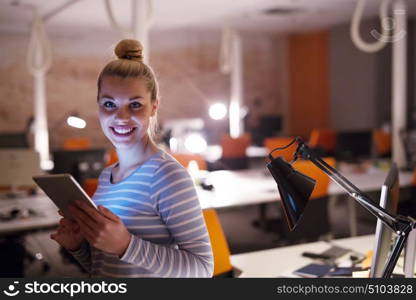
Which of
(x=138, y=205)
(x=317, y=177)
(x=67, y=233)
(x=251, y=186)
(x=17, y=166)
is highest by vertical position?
(x=138, y=205)

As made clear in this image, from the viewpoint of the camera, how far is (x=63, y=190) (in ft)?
4.05

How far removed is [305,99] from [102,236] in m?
11.1

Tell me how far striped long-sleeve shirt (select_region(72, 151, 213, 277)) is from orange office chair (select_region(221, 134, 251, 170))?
5.49 m

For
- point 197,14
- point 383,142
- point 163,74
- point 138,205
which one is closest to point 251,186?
point 138,205

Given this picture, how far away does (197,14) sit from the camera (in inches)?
348

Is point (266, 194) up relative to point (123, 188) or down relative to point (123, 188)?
down

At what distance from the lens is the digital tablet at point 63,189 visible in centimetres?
118

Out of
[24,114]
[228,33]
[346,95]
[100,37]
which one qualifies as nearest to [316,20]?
[346,95]

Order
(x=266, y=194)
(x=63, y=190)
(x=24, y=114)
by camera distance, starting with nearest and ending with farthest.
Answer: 1. (x=63, y=190)
2. (x=266, y=194)
3. (x=24, y=114)

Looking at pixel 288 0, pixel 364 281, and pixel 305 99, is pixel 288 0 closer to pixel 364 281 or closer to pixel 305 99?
pixel 305 99

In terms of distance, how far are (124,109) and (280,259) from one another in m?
1.46

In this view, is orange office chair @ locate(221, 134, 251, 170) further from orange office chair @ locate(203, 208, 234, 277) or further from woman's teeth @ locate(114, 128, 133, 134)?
woman's teeth @ locate(114, 128, 133, 134)

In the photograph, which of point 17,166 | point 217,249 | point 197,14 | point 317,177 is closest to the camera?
point 217,249

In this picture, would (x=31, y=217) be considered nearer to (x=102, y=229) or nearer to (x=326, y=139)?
(x=102, y=229)
